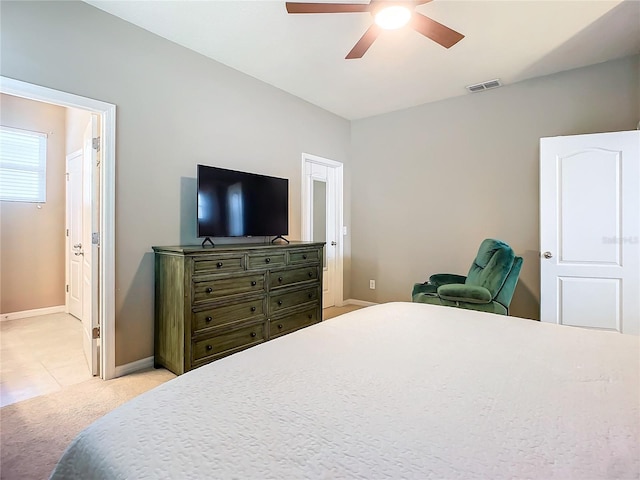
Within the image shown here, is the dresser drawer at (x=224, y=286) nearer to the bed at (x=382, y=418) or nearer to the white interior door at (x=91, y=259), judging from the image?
the white interior door at (x=91, y=259)

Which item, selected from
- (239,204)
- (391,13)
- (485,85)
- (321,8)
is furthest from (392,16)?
(485,85)

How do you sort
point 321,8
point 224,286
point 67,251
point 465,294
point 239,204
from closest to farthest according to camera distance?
point 321,8
point 224,286
point 465,294
point 239,204
point 67,251

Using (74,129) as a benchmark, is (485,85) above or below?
above

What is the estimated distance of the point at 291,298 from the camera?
10.5ft

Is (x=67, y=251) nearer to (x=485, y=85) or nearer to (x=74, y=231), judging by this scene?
(x=74, y=231)

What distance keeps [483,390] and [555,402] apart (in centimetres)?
16

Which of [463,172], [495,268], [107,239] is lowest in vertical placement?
[495,268]

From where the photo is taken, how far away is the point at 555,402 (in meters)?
0.81

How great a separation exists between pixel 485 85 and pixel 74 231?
5.23 metres

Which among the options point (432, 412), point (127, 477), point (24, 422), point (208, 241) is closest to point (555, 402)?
point (432, 412)

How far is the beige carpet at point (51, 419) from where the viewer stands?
5.26ft

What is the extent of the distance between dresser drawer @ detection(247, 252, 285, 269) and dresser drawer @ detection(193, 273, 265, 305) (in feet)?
0.29

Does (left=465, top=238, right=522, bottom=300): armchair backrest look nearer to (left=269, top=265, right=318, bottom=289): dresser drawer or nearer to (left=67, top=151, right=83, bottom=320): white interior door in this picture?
(left=269, top=265, right=318, bottom=289): dresser drawer

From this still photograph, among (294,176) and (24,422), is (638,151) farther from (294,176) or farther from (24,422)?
(24,422)
